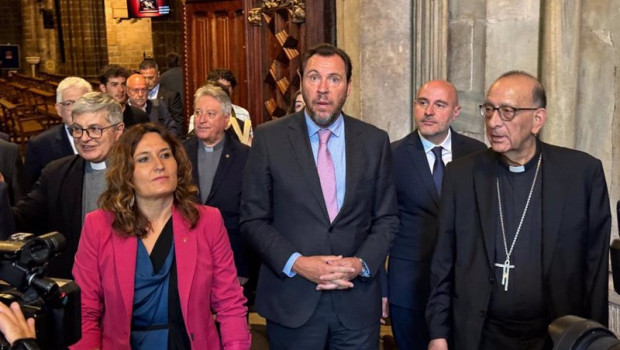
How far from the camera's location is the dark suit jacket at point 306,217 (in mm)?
3234

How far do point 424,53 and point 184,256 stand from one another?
9.25 ft

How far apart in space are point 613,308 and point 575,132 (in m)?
0.97

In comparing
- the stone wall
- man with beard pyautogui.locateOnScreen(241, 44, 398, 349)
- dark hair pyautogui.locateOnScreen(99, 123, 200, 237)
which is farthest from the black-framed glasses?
the stone wall

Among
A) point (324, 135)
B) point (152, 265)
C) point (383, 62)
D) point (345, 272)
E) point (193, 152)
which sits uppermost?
point (383, 62)

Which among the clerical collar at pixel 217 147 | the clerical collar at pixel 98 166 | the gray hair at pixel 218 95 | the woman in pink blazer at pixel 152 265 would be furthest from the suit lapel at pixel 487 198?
the gray hair at pixel 218 95

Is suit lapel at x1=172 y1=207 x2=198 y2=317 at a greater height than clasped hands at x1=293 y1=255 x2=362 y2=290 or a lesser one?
greater

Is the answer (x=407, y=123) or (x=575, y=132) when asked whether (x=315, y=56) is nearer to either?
(x=575, y=132)

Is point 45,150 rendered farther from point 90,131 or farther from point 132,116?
point 132,116

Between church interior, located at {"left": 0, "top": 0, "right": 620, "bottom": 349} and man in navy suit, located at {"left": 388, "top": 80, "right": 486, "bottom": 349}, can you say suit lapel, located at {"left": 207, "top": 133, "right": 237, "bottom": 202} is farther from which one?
church interior, located at {"left": 0, "top": 0, "right": 620, "bottom": 349}

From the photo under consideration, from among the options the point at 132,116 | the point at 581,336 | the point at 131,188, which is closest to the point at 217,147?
the point at 132,116

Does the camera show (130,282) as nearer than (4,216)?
Yes

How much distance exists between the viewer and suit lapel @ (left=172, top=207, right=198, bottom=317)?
2861 mm

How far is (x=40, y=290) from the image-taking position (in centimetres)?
213

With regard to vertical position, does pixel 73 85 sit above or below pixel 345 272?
above
